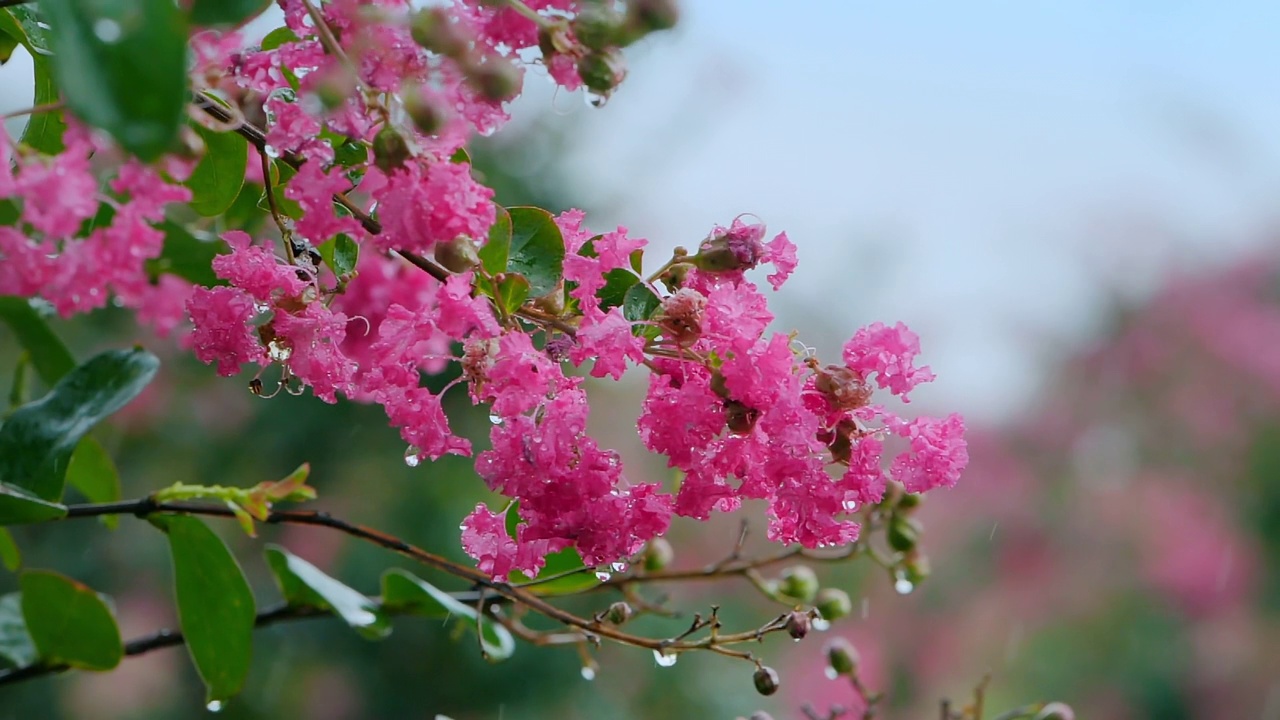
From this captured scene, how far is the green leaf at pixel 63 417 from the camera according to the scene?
2.10ft

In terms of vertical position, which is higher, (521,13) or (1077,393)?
(1077,393)

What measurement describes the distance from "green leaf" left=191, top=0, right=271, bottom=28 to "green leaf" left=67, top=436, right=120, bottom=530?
1.74 ft

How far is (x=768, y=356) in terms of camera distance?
1.62 feet

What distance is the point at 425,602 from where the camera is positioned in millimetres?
733

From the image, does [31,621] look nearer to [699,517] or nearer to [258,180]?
[258,180]

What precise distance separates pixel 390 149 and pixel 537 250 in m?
0.12

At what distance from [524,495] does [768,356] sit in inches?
4.7

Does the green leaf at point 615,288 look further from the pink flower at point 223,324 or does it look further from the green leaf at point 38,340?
the green leaf at point 38,340

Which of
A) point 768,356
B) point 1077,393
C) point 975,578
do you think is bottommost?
point 768,356

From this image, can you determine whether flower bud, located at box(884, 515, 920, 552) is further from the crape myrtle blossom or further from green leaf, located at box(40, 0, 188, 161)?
green leaf, located at box(40, 0, 188, 161)

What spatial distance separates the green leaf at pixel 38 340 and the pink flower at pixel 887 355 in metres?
0.56

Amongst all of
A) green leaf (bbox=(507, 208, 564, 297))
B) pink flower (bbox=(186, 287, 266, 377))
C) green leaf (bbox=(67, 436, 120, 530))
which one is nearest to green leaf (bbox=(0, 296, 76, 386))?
green leaf (bbox=(67, 436, 120, 530))

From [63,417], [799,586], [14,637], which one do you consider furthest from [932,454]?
[14,637]

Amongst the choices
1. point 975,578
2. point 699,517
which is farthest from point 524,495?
point 975,578
